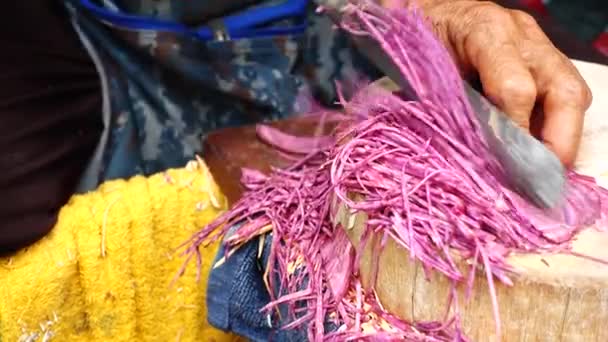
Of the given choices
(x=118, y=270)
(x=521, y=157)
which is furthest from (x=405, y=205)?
(x=118, y=270)

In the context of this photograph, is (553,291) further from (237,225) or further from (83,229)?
(83,229)

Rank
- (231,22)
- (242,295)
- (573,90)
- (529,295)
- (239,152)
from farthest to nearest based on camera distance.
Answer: (231,22)
(239,152)
(242,295)
(573,90)
(529,295)

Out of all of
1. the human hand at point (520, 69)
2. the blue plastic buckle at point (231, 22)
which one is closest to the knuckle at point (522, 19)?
the human hand at point (520, 69)

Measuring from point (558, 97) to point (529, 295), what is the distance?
20 cm

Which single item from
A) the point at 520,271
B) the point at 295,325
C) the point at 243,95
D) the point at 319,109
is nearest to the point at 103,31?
the point at 243,95

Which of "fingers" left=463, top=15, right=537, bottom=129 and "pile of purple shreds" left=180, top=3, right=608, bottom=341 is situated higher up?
"fingers" left=463, top=15, right=537, bottom=129

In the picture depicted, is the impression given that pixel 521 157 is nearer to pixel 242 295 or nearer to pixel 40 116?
pixel 242 295

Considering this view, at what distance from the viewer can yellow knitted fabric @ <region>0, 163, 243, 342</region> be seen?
103 cm

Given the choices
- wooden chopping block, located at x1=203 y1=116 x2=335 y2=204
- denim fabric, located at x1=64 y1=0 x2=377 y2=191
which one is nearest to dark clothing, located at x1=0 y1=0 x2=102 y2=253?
denim fabric, located at x1=64 y1=0 x2=377 y2=191

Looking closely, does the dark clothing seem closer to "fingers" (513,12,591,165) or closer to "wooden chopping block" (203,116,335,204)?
"wooden chopping block" (203,116,335,204)

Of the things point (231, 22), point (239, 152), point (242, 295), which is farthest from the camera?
point (231, 22)

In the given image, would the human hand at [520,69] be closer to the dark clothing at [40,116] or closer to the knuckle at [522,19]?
the knuckle at [522,19]

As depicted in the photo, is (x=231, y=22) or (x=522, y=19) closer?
(x=522, y=19)

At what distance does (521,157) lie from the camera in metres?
0.68
